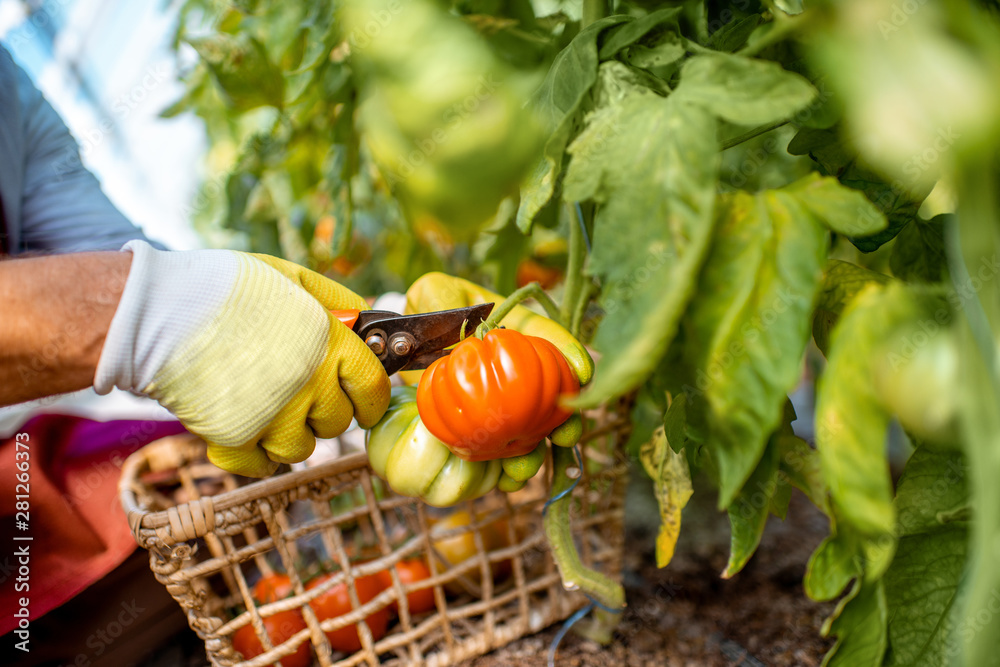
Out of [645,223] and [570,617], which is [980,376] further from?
[570,617]

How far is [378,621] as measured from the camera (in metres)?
0.71

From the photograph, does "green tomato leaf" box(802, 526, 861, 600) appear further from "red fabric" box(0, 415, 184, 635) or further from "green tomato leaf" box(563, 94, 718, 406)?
"red fabric" box(0, 415, 184, 635)

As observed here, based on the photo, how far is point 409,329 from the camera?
56 centimetres

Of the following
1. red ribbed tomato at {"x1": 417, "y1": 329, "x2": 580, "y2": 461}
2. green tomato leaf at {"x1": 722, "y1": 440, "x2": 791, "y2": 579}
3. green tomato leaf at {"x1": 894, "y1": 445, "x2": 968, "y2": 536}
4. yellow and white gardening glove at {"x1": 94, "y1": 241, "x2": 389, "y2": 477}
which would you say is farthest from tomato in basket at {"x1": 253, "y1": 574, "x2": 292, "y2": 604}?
green tomato leaf at {"x1": 894, "y1": 445, "x2": 968, "y2": 536}

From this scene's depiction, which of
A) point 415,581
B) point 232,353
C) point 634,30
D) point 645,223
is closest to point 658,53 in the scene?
point 634,30

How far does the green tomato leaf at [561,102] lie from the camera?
44cm

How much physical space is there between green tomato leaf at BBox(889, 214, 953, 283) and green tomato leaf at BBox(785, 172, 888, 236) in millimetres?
201

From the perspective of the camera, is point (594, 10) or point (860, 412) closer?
point (860, 412)

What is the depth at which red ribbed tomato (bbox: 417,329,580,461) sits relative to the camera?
445 mm

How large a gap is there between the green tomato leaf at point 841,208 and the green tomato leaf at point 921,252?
0.66 ft

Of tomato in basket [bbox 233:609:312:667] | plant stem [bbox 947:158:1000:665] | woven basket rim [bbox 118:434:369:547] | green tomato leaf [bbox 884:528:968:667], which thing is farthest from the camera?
tomato in basket [bbox 233:609:312:667]

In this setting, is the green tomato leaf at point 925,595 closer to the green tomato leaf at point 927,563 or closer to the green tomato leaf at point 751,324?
the green tomato leaf at point 927,563

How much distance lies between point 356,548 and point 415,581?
167 millimetres

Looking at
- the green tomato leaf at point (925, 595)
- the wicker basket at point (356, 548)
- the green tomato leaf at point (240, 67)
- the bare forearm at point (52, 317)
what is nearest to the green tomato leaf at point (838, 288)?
the green tomato leaf at point (925, 595)
